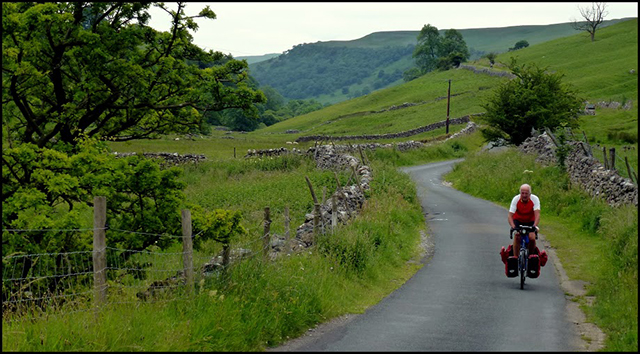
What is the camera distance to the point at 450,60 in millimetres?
144250

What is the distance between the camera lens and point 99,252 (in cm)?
957

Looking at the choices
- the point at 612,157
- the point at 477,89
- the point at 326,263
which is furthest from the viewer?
the point at 477,89

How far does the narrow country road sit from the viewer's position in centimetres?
1005

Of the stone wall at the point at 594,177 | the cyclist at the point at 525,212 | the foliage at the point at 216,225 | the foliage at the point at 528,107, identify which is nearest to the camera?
the cyclist at the point at 525,212

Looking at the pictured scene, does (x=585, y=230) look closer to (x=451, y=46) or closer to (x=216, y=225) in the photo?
(x=216, y=225)

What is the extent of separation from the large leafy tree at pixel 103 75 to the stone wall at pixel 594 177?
39.9 ft

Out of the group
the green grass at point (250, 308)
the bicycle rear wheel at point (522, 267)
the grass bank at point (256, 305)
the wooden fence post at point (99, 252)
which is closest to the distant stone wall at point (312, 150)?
the grass bank at point (256, 305)

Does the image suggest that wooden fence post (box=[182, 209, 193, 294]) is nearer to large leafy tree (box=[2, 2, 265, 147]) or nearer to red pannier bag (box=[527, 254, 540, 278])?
large leafy tree (box=[2, 2, 265, 147])

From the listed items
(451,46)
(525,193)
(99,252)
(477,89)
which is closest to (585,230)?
(525,193)

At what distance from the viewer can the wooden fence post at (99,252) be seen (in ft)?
31.4

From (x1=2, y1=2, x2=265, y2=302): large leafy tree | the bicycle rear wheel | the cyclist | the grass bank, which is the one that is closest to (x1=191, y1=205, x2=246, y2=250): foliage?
(x1=2, y1=2, x2=265, y2=302): large leafy tree

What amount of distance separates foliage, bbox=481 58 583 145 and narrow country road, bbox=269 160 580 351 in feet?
81.0

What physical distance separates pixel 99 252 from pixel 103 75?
9562mm

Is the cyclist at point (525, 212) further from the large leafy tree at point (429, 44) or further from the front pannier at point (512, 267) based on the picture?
the large leafy tree at point (429, 44)
